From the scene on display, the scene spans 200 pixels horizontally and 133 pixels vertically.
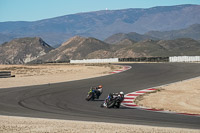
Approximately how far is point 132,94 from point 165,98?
2.35 meters

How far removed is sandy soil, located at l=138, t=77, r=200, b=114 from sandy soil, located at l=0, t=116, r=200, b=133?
4.74 m

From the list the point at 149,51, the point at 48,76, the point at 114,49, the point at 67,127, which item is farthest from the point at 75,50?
the point at 67,127

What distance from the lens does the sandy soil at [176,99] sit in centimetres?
1848

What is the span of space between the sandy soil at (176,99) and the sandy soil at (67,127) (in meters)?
4.74

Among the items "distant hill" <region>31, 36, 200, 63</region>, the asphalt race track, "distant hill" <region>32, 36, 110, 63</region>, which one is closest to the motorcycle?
the asphalt race track

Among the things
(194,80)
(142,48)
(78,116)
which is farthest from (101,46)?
(78,116)

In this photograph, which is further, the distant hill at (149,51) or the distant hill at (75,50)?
the distant hill at (75,50)

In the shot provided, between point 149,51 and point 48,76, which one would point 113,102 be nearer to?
point 48,76

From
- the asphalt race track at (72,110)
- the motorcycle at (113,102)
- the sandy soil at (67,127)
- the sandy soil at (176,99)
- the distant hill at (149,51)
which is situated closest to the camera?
the sandy soil at (67,127)

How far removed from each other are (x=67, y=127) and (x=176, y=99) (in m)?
9.73

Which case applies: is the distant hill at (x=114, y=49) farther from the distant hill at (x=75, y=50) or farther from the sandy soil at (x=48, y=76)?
the sandy soil at (x=48, y=76)

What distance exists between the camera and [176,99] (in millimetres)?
21453

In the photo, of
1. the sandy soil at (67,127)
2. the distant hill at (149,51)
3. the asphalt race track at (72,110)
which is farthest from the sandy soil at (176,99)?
the distant hill at (149,51)

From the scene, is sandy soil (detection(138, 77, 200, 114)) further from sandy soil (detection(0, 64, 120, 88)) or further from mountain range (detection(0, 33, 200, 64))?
mountain range (detection(0, 33, 200, 64))
